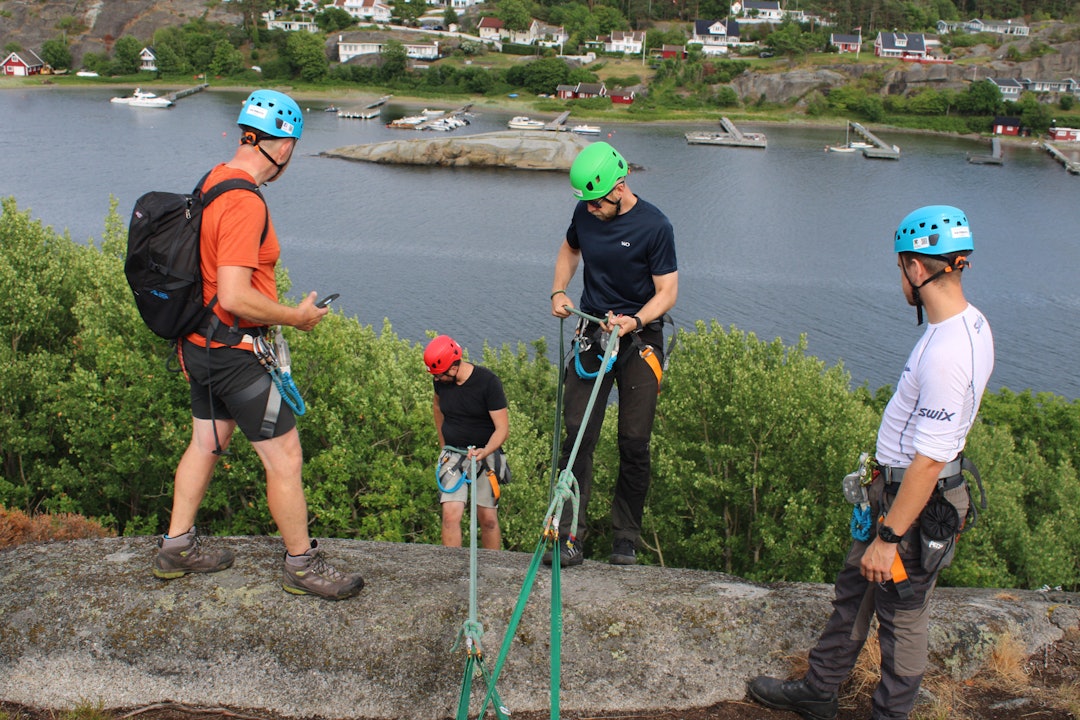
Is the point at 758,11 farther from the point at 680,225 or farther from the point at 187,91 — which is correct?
the point at 680,225

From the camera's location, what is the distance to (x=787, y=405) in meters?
24.2

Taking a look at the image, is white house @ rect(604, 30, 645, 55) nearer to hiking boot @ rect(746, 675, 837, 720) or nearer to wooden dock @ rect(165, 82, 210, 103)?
wooden dock @ rect(165, 82, 210, 103)

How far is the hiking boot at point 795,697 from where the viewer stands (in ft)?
17.1

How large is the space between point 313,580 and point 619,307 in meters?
2.70

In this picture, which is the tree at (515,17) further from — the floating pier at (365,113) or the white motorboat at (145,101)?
the white motorboat at (145,101)

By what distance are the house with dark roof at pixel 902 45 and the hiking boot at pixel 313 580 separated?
15118cm

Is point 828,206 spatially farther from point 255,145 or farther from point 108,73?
point 108,73

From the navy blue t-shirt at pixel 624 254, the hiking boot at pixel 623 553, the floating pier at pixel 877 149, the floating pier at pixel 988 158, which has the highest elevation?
the navy blue t-shirt at pixel 624 254

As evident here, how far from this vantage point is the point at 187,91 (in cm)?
11762

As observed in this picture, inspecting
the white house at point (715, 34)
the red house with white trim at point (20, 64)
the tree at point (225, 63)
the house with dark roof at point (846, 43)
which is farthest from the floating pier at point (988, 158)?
the red house with white trim at point (20, 64)

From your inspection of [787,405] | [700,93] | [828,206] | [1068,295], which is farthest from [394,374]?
[700,93]

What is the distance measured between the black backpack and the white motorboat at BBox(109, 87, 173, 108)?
111 metres

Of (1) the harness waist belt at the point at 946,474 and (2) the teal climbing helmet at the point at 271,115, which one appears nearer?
(1) the harness waist belt at the point at 946,474

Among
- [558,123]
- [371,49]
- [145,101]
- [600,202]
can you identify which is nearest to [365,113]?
[558,123]
